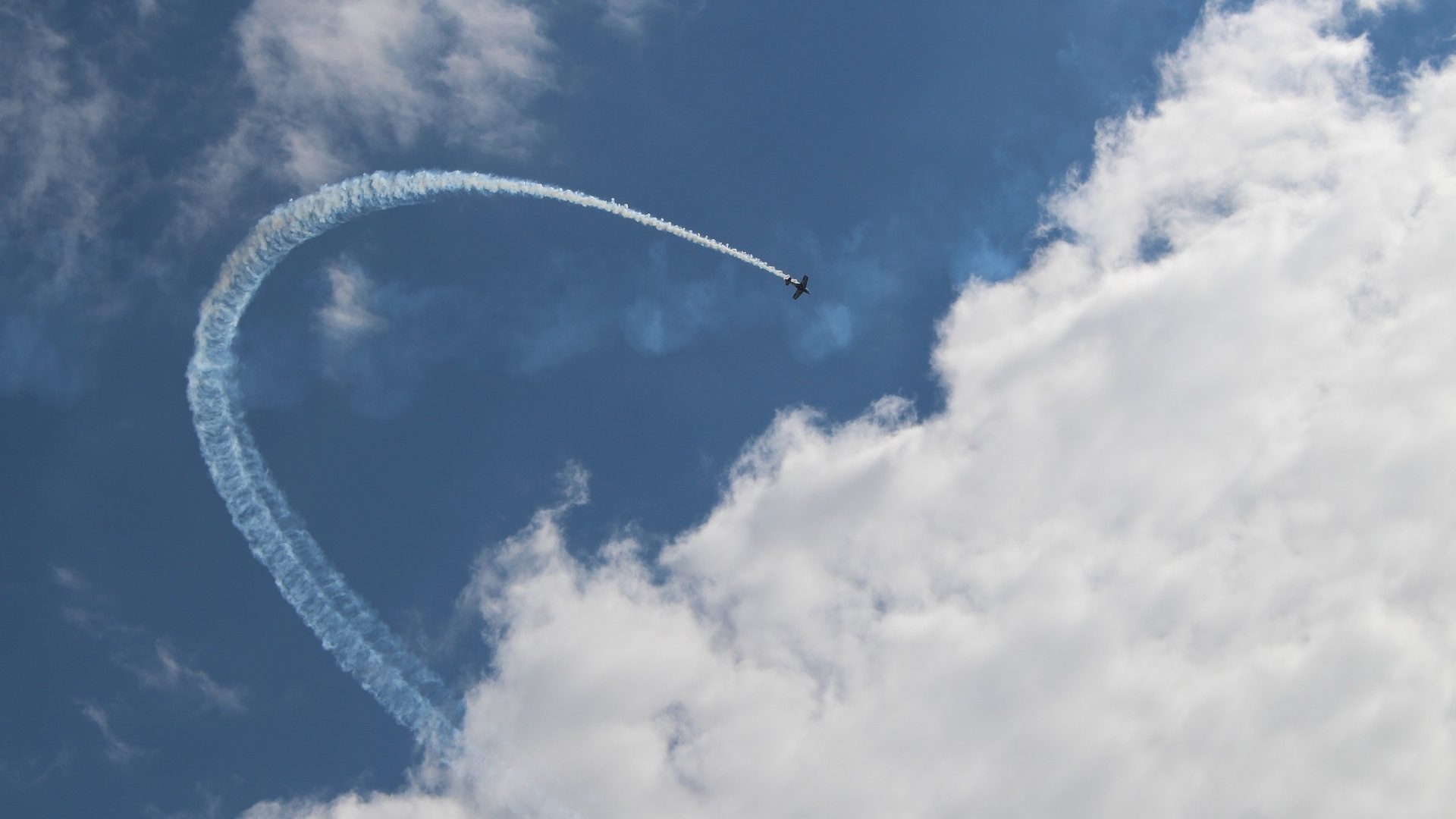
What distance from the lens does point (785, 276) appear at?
96375 mm

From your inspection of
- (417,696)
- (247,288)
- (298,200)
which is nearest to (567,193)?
(298,200)

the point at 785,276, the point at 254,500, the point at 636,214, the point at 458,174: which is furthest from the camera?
the point at 785,276

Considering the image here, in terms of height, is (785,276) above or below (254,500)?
above

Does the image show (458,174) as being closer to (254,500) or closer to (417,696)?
(254,500)

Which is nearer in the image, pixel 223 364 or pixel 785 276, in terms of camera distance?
pixel 223 364

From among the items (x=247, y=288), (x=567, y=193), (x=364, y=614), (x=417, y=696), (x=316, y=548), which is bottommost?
(x=417, y=696)

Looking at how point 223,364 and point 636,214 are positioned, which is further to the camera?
point 636,214

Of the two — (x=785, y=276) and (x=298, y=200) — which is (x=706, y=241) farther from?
(x=298, y=200)

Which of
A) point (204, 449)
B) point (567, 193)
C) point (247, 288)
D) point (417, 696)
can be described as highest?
point (567, 193)

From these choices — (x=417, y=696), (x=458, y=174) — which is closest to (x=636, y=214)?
(x=458, y=174)

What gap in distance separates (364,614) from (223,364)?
2406 cm

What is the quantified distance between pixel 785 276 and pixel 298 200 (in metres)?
47.4

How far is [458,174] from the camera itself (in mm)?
79625

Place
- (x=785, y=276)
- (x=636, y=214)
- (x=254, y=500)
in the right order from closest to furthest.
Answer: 1. (x=254, y=500)
2. (x=636, y=214)
3. (x=785, y=276)
